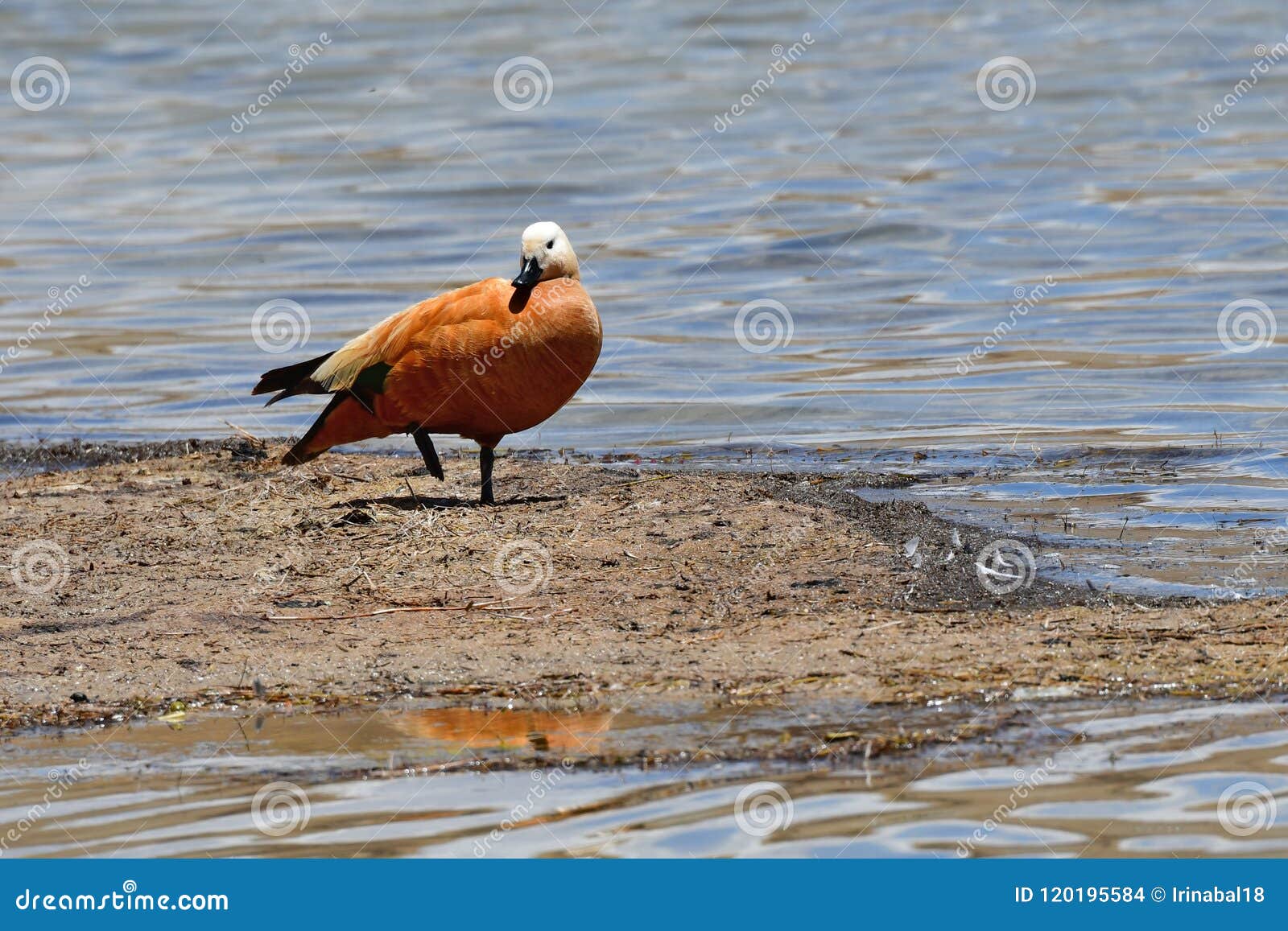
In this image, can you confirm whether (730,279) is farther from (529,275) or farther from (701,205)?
(529,275)

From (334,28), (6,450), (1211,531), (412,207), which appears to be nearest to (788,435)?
(1211,531)

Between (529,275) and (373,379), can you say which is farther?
(373,379)

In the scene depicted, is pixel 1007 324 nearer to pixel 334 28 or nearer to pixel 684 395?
pixel 684 395

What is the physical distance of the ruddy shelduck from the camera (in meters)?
8.41

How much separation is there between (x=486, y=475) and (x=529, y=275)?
1146 millimetres

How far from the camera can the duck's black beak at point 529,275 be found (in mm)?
8461

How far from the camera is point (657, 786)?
5156 millimetres

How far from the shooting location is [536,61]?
105 feet

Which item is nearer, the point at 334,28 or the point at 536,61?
the point at 536,61

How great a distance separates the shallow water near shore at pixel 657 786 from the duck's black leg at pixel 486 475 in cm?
309

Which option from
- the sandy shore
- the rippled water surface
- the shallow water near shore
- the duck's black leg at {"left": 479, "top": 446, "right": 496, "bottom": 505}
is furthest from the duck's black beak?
the rippled water surface

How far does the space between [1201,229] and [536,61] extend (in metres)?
15.6

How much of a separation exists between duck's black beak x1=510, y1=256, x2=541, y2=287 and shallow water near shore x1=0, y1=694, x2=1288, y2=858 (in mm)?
3040

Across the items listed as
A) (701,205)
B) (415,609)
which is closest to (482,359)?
(415,609)
